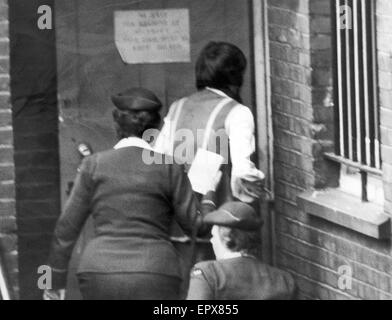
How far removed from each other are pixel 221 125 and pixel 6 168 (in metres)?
1.10

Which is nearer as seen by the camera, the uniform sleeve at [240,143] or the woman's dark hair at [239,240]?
the woman's dark hair at [239,240]

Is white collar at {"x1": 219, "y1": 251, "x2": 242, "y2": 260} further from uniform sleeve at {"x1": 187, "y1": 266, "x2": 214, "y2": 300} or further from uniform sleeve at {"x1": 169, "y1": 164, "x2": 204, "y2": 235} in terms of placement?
uniform sleeve at {"x1": 169, "y1": 164, "x2": 204, "y2": 235}

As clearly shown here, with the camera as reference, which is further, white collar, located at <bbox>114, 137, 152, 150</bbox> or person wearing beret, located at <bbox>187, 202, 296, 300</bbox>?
white collar, located at <bbox>114, 137, 152, 150</bbox>

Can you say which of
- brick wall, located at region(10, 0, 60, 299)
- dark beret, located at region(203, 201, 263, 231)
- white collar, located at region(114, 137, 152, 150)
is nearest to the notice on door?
brick wall, located at region(10, 0, 60, 299)

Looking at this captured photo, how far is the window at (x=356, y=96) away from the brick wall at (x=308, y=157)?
0.05 m

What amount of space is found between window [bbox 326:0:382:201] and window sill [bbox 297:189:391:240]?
0.21 ft

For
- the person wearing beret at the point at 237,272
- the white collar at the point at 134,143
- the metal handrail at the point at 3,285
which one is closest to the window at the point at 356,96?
the person wearing beret at the point at 237,272

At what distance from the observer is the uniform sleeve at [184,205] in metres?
6.82

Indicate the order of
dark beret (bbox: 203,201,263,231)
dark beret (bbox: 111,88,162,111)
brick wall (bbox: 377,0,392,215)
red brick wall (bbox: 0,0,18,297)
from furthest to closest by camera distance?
red brick wall (bbox: 0,0,18,297)
dark beret (bbox: 111,88,162,111)
brick wall (bbox: 377,0,392,215)
dark beret (bbox: 203,201,263,231)

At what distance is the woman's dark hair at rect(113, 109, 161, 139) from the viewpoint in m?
6.83

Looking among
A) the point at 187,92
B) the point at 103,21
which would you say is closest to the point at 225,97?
the point at 187,92

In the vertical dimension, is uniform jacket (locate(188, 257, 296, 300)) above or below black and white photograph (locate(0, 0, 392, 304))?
below

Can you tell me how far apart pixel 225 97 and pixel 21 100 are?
3.26 feet

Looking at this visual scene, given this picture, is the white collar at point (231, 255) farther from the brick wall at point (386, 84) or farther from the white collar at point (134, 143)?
the brick wall at point (386, 84)
